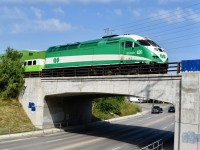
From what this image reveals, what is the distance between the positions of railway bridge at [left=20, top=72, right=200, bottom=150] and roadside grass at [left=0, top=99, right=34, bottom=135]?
847 mm

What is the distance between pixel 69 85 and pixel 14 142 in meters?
8.52

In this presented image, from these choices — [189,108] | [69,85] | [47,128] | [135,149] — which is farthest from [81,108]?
[189,108]

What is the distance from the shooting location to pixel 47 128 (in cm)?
3888

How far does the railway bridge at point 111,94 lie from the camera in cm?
2272

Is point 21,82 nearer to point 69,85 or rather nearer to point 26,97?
point 26,97


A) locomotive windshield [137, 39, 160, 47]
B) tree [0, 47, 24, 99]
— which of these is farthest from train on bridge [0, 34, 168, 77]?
tree [0, 47, 24, 99]

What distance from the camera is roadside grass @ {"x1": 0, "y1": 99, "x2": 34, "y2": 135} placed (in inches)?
1415

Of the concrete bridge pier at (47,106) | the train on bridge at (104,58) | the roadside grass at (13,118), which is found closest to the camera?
the train on bridge at (104,58)

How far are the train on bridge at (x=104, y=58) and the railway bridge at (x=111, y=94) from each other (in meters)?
1.27

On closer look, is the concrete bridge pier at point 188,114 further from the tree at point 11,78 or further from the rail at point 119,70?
the tree at point 11,78

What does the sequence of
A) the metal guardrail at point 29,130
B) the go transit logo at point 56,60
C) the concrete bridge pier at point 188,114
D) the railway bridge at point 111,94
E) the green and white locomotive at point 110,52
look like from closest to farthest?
1. the concrete bridge pier at point 188,114
2. the railway bridge at point 111,94
3. the green and white locomotive at point 110,52
4. the metal guardrail at point 29,130
5. the go transit logo at point 56,60

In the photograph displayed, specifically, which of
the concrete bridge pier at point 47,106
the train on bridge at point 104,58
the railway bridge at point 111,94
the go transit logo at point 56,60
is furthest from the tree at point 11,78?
the go transit logo at point 56,60

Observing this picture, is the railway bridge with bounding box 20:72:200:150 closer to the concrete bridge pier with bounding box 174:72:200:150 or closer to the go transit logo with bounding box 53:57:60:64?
the concrete bridge pier with bounding box 174:72:200:150

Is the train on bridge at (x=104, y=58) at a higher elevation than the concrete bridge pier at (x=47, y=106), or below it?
higher
